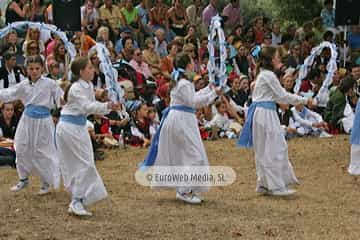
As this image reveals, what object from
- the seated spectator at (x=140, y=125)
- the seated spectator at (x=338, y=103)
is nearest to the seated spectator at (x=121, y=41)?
the seated spectator at (x=140, y=125)

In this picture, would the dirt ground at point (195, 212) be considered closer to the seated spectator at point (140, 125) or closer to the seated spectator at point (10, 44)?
the seated spectator at point (140, 125)

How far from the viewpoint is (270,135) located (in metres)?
9.74

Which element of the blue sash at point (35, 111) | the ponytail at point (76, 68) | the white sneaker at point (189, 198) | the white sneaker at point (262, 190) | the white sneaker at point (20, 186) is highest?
the ponytail at point (76, 68)

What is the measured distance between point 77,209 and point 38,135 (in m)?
1.48

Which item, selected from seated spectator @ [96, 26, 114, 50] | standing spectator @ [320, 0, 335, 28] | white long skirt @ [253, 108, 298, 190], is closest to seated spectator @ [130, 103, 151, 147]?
seated spectator @ [96, 26, 114, 50]

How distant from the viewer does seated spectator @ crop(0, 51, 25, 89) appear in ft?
44.9

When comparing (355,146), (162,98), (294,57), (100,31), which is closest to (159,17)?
(100,31)

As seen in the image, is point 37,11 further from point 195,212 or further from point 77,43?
point 195,212

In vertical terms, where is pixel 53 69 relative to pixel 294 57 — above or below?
above

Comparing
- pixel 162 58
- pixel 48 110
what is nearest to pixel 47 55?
pixel 162 58

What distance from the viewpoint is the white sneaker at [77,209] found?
8.62 m

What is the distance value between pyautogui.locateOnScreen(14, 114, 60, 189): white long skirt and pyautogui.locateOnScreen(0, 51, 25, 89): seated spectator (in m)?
4.00

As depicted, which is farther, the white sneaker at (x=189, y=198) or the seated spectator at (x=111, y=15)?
the seated spectator at (x=111, y=15)

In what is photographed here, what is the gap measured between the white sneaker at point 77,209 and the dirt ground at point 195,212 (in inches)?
3.5
